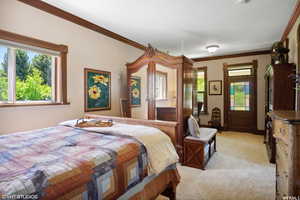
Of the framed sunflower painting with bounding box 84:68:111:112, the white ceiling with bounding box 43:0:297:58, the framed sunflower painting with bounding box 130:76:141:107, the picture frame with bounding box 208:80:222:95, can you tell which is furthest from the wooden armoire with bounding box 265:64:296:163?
the framed sunflower painting with bounding box 84:68:111:112

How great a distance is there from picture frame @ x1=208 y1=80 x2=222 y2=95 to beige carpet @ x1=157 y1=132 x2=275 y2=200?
2680 millimetres

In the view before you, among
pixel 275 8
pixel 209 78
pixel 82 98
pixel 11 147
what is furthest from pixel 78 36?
pixel 209 78

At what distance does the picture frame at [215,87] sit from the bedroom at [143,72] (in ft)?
5.85

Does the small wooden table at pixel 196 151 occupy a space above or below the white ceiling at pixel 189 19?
below

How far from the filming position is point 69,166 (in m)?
1.01

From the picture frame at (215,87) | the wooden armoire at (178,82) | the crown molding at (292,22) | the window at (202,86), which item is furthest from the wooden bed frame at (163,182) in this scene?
the picture frame at (215,87)

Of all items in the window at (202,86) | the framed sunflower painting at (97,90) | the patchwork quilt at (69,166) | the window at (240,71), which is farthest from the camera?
the window at (202,86)

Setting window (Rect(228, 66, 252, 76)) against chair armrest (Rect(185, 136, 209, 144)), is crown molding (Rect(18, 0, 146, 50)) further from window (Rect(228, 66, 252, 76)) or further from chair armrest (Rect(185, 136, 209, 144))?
window (Rect(228, 66, 252, 76))

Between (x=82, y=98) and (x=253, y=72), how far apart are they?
17.7ft

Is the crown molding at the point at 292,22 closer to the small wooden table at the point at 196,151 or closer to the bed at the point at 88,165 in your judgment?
the small wooden table at the point at 196,151

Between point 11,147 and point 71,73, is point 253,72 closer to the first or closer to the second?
point 71,73

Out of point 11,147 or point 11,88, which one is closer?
point 11,147

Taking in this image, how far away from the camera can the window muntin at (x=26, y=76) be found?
2.24m

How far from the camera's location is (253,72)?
17.8 ft
